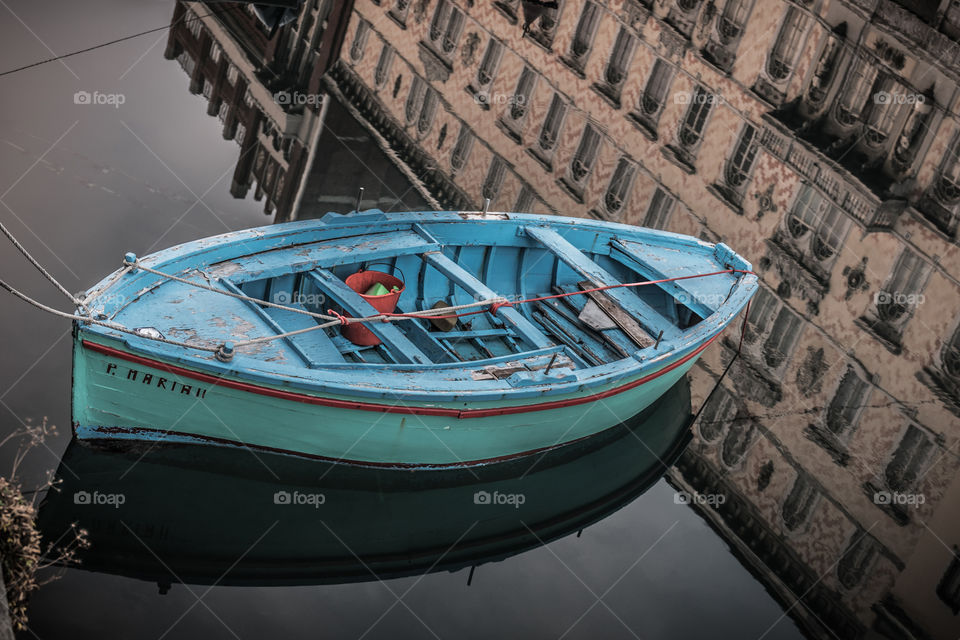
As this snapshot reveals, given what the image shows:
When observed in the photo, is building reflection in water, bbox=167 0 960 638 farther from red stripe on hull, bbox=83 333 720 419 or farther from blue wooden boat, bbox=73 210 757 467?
red stripe on hull, bbox=83 333 720 419

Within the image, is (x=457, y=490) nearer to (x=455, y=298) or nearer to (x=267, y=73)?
(x=455, y=298)

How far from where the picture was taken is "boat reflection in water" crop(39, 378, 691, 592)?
13477 mm

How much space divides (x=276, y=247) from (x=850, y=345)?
10995mm

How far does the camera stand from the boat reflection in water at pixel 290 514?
44.2ft

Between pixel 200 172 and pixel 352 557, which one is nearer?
pixel 352 557

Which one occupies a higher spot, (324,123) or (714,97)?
(714,97)

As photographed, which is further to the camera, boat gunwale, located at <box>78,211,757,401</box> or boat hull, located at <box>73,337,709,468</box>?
boat hull, located at <box>73,337,709,468</box>

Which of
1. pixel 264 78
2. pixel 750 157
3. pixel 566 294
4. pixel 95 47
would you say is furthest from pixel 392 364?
pixel 95 47

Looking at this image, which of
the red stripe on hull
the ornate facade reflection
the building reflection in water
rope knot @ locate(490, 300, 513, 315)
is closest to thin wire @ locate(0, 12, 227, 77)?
the ornate facade reflection

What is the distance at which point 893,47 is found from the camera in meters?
23.9

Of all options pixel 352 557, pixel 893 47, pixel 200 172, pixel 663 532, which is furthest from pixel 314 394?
pixel 893 47

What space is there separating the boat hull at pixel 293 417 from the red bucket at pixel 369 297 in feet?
4.97

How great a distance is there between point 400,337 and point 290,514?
2.54 m

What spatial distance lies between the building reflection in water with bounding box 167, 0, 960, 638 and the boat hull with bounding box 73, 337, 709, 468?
341cm
